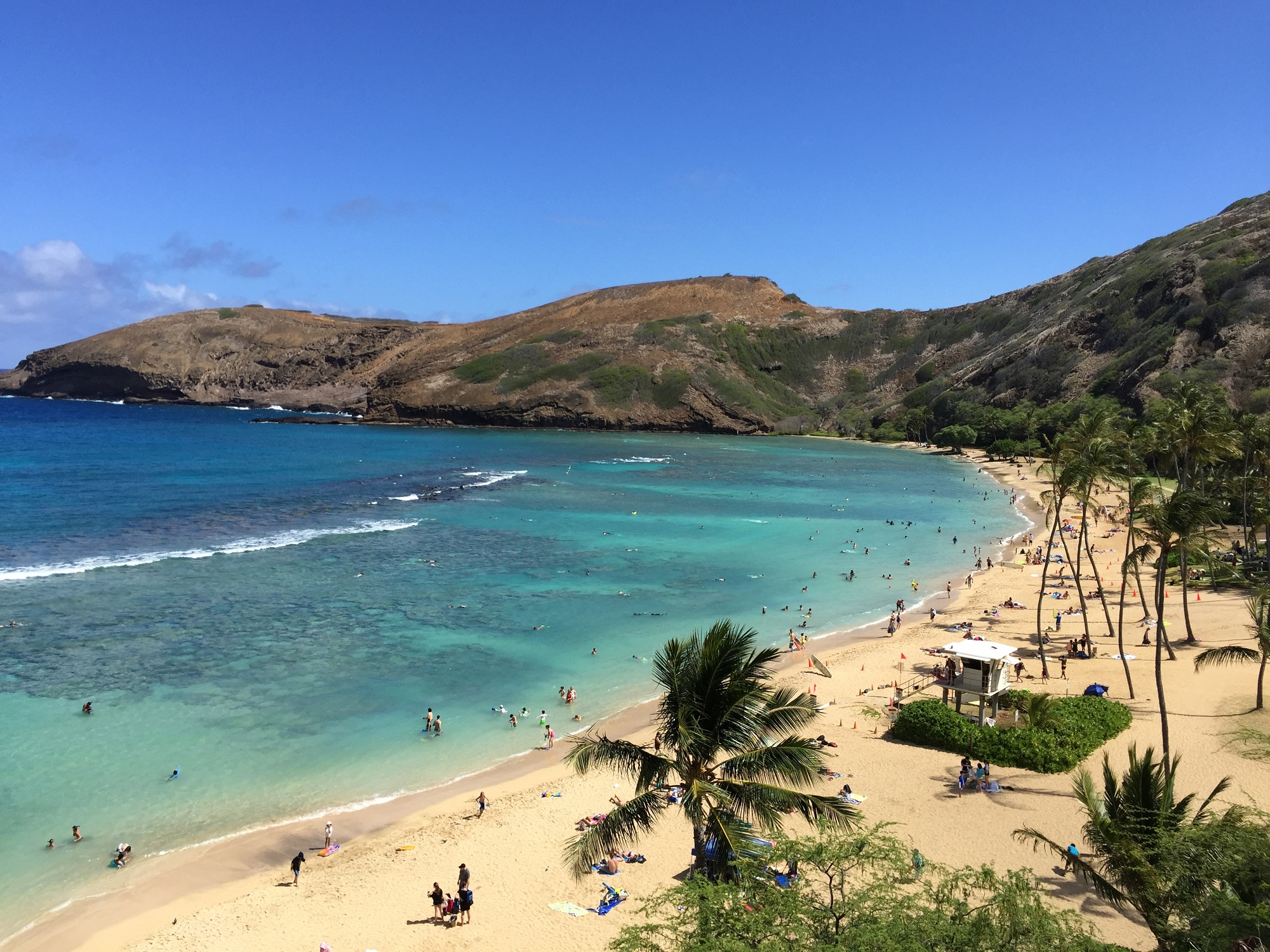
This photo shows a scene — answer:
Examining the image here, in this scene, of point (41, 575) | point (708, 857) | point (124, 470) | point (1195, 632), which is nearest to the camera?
point (708, 857)

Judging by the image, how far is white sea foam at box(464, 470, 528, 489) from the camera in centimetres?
7688

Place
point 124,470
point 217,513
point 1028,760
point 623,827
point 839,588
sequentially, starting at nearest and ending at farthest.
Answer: point 623,827, point 1028,760, point 839,588, point 217,513, point 124,470

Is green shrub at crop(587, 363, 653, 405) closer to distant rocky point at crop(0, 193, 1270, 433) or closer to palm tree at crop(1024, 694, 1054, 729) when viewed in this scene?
distant rocky point at crop(0, 193, 1270, 433)

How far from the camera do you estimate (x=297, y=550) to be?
47062mm

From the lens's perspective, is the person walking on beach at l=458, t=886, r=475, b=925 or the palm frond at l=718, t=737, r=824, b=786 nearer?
the palm frond at l=718, t=737, r=824, b=786

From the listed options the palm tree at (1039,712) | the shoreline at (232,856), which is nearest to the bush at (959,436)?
the palm tree at (1039,712)

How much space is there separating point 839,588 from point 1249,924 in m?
35.4

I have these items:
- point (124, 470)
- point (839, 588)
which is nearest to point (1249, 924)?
point (839, 588)

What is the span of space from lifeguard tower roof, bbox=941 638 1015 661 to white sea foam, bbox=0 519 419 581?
37868 millimetres

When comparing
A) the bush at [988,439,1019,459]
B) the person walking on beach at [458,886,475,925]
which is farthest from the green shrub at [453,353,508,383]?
the person walking on beach at [458,886,475,925]

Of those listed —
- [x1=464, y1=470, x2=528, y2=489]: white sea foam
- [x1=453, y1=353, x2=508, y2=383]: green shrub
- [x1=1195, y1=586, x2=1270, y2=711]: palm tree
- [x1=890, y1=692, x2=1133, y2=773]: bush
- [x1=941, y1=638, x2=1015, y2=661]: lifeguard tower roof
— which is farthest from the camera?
[x1=453, y1=353, x2=508, y2=383]: green shrub

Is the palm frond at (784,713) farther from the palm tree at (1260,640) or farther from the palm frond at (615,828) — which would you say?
the palm tree at (1260,640)

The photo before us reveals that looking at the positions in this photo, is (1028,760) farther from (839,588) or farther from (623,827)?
(839,588)

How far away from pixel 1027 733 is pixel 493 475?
6735 cm
